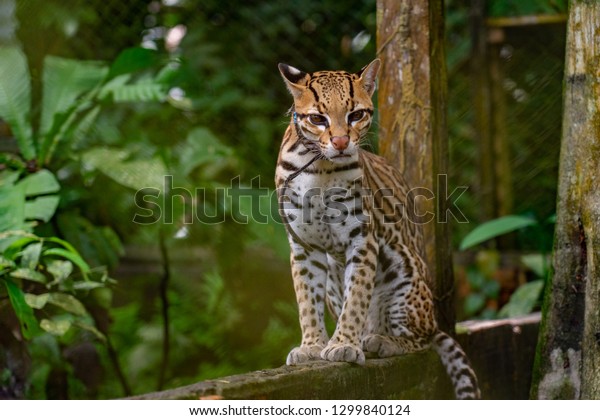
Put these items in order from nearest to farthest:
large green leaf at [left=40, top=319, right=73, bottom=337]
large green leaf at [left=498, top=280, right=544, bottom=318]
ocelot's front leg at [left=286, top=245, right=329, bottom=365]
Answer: ocelot's front leg at [left=286, top=245, right=329, bottom=365] < large green leaf at [left=40, top=319, right=73, bottom=337] < large green leaf at [left=498, top=280, right=544, bottom=318]

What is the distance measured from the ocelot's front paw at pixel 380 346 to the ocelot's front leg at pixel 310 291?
21 centimetres

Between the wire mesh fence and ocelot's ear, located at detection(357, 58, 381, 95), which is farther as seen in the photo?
the wire mesh fence

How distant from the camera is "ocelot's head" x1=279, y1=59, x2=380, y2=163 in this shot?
9.36ft

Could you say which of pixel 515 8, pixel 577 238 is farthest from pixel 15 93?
pixel 515 8

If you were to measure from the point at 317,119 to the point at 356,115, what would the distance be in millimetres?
144

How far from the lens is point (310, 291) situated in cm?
324

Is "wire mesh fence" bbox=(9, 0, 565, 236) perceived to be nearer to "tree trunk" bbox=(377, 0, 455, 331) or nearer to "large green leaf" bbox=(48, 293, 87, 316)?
"tree trunk" bbox=(377, 0, 455, 331)

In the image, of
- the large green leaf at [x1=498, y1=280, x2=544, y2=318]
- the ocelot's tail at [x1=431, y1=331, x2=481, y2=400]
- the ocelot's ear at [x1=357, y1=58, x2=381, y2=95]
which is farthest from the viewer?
the large green leaf at [x1=498, y1=280, x2=544, y2=318]

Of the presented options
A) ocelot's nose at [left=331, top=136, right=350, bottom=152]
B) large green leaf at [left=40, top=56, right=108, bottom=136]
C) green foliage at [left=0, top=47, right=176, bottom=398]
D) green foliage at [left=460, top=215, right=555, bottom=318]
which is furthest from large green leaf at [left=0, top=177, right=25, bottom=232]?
green foliage at [left=460, top=215, right=555, bottom=318]

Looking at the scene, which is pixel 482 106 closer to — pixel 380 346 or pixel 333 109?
pixel 380 346

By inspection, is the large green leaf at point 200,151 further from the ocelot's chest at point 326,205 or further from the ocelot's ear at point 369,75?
the ocelot's ear at point 369,75

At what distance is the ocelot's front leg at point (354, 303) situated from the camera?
3.04m

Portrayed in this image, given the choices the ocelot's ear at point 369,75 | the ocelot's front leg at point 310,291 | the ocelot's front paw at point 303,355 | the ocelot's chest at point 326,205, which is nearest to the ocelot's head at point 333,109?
the ocelot's ear at point 369,75

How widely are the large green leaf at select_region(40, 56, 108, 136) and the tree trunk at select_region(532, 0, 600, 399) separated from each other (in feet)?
9.45
